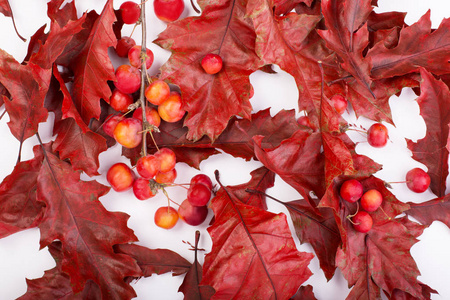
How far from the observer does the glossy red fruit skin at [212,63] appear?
784mm

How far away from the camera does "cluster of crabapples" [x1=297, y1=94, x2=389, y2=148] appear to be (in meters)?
0.85

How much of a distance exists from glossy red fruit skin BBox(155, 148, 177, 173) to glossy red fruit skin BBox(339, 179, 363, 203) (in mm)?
365

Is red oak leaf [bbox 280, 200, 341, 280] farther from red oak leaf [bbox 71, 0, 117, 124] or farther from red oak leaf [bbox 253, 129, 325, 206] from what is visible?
red oak leaf [bbox 71, 0, 117, 124]

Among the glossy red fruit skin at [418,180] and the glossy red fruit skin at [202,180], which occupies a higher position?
the glossy red fruit skin at [202,180]

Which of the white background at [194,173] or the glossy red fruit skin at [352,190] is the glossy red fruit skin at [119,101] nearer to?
the white background at [194,173]

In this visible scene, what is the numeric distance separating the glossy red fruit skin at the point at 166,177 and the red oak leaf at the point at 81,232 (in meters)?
0.13

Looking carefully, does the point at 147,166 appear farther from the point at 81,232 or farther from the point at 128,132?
the point at 81,232

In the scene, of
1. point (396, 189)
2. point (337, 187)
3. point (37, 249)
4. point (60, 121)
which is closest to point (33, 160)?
point (60, 121)

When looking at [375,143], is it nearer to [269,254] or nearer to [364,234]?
[364,234]

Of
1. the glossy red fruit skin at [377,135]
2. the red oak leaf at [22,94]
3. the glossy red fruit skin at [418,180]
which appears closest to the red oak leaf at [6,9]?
the red oak leaf at [22,94]

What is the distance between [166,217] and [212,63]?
1.12 feet

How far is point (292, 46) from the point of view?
2.61 ft

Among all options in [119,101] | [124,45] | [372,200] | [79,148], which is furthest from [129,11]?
[372,200]

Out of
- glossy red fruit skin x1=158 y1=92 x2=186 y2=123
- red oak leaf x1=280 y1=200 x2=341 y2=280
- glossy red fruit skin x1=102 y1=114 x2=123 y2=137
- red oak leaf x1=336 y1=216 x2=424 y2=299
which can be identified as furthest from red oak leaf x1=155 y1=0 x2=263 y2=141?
red oak leaf x1=336 y1=216 x2=424 y2=299
